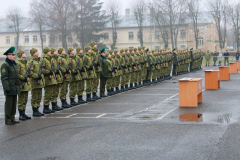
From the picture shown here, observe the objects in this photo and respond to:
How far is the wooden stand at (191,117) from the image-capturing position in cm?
898

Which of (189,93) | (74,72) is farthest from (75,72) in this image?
(189,93)

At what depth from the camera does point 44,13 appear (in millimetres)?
54344

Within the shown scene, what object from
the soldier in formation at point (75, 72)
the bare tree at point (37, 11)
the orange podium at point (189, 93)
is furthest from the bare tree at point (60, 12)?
the orange podium at point (189, 93)

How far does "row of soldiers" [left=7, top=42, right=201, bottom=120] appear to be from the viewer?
10203 millimetres

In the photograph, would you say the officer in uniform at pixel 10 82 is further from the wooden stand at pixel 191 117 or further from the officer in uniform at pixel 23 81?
the wooden stand at pixel 191 117

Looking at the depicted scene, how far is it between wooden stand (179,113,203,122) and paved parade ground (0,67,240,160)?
0.34ft

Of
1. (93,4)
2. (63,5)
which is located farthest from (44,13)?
(93,4)

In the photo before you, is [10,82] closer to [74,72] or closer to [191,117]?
[74,72]

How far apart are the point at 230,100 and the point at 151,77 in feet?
25.4

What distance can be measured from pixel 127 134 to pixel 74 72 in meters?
5.02

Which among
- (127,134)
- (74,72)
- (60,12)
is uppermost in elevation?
(60,12)

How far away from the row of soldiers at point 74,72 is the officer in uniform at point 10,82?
16.8 inches

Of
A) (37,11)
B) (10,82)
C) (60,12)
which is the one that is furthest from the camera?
(37,11)

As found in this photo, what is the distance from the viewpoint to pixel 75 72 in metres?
12.2
